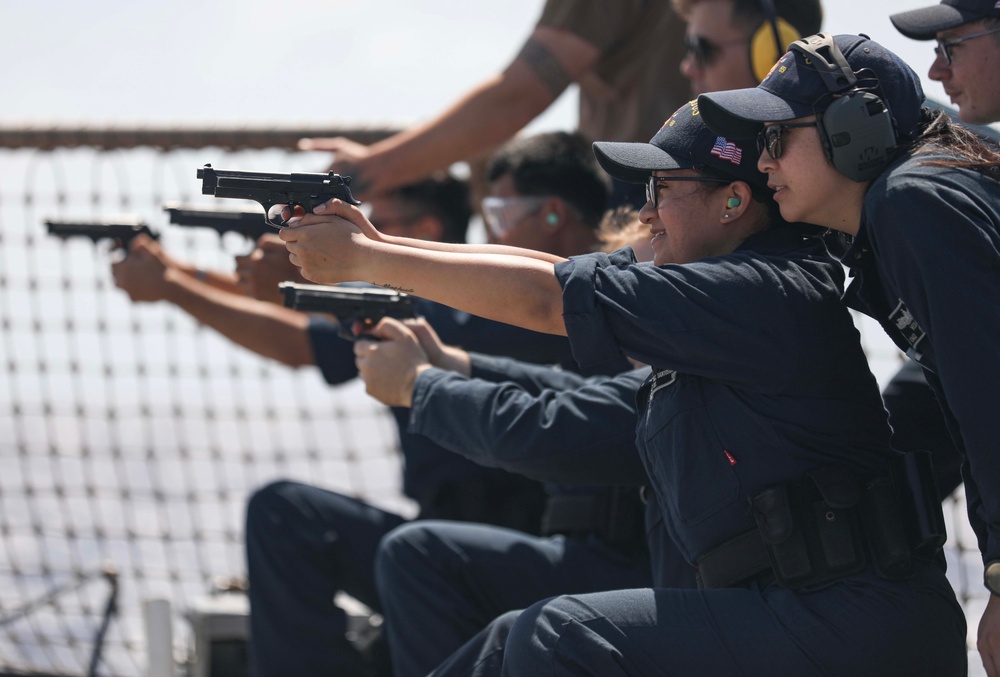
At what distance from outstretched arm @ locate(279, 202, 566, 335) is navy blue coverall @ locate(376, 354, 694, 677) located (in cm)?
56

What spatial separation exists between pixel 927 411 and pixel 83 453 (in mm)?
3622

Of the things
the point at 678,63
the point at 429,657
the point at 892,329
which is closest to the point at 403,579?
the point at 429,657

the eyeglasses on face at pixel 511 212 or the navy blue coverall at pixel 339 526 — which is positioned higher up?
the eyeglasses on face at pixel 511 212

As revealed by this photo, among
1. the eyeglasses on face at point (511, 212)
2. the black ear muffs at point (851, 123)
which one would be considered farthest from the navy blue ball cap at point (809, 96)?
the eyeglasses on face at point (511, 212)

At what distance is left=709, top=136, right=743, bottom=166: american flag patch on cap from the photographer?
2268 millimetres

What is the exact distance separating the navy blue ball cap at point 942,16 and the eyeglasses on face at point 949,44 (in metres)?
0.02

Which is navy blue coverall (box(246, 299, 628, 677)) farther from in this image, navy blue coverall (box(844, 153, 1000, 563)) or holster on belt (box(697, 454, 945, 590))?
navy blue coverall (box(844, 153, 1000, 563))

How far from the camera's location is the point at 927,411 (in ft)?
8.61

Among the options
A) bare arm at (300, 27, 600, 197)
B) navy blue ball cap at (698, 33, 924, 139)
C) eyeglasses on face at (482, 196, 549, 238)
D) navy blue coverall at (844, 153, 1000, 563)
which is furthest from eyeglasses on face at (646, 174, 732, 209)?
bare arm at (300, 27, 600, 197)

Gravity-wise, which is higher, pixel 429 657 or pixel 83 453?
pixel 429 657

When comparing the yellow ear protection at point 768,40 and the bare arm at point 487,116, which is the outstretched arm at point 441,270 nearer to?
the yellow ear protection at point 768,40

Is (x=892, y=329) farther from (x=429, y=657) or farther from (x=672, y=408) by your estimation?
(x=429, y=657)

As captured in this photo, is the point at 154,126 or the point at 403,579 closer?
the point at 403,579

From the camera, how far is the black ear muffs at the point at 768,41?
3379 millimetres
